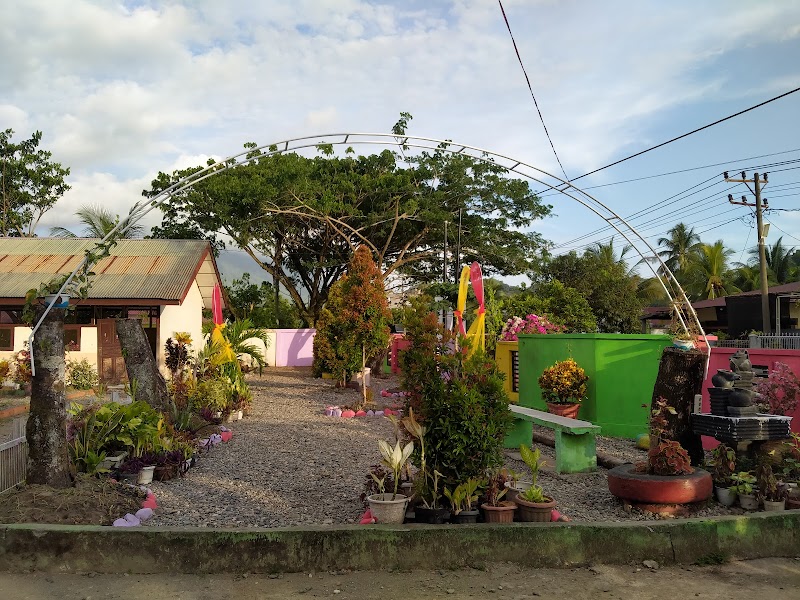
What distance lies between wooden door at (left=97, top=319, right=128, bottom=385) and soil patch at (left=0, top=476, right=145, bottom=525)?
12.2 metres

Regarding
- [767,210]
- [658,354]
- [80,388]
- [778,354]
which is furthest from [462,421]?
[767,210]

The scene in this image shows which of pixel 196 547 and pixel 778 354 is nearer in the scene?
pixel 196 547

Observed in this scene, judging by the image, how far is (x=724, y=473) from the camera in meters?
6.04

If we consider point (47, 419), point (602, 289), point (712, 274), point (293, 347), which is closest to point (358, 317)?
point (47, 419)

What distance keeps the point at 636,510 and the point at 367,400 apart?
9.57 m

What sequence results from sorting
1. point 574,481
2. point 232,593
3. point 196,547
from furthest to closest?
point 574,481 → point 196,547 → point 232,593

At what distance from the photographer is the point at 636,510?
573cm

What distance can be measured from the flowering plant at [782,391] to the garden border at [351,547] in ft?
8.25

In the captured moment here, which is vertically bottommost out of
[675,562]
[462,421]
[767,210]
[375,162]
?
[675,562]

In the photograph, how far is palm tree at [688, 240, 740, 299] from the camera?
42344mm

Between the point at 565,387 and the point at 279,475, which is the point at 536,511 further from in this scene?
the point at 565,387

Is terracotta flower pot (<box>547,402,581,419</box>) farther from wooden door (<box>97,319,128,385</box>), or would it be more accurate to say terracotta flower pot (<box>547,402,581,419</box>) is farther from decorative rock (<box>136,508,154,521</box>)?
wooden door (<box>97,319,128,385</box>)

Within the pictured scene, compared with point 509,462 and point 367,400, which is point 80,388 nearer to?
point 367,400

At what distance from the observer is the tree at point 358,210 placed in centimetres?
2509
